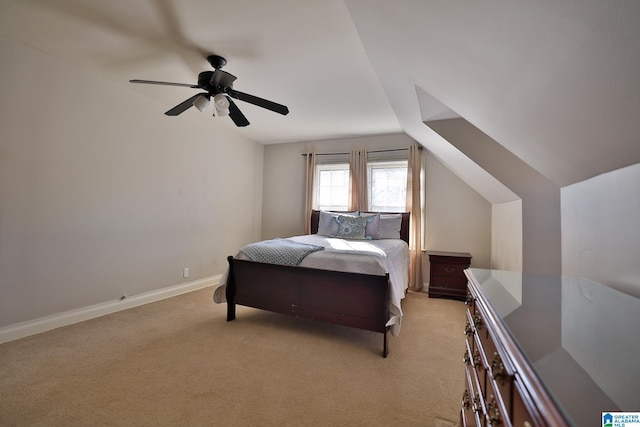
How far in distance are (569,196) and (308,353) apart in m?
2.03

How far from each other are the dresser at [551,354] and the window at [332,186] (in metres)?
3.56

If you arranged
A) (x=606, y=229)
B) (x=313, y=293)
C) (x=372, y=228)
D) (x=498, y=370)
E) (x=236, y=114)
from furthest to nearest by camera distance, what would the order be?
(x=372, y=228) < (x=236, y=114) < (x=313, y=293) < (x=606, y=229) < (x=498, y=370)

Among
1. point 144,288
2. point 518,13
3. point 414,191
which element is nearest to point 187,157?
point 144,288

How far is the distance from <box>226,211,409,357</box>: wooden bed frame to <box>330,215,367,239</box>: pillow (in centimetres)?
144

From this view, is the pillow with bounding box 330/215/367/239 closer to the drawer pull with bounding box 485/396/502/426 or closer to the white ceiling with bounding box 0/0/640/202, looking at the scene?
the white ceiling with bounding box 0/0/640/202

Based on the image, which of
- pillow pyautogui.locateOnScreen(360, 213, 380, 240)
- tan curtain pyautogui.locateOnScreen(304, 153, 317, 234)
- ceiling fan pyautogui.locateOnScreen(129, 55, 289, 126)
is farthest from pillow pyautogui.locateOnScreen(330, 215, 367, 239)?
ceiling fan pyautogui.locateOnScreen(129, 55, 289, 126)

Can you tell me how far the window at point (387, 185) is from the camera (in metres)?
4.27

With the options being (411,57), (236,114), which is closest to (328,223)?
(236,114)

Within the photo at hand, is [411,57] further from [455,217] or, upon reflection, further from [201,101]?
[455,217]

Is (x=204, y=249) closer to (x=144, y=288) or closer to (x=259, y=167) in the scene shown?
(x=144, y=288)

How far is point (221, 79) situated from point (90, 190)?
5.99 ft

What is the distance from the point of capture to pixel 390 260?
→ 8.29ft

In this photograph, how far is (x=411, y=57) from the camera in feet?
5.47

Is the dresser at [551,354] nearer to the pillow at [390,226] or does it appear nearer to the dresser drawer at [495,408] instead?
the dresser drawer at [495,408]
